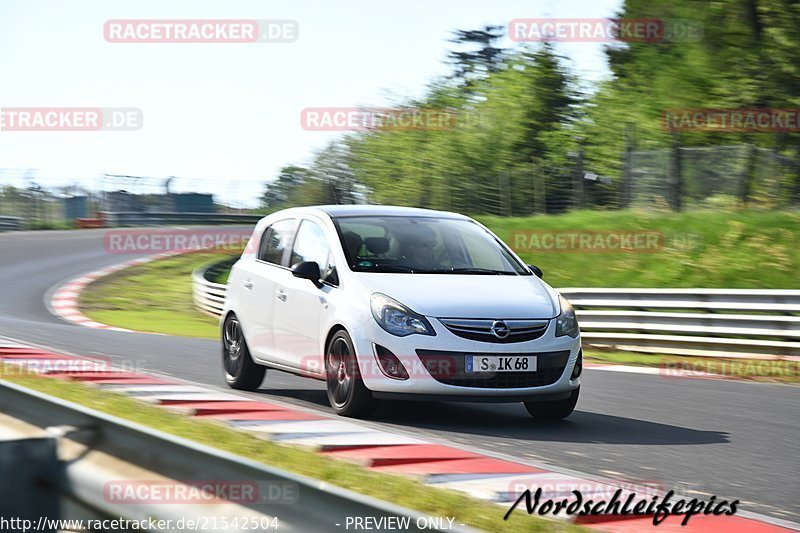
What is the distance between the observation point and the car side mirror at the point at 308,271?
8.51 meters

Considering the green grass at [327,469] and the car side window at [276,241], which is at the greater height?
the car side window at [276,241]

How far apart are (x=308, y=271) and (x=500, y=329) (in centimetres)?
162

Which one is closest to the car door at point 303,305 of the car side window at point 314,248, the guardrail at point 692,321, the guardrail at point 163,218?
the car side window at point 314,248

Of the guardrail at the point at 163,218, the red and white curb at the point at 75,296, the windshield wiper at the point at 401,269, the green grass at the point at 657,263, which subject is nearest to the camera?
the windshield wiper at the point at 401,269

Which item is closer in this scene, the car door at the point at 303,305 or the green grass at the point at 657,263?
the car door at the point at 303,305

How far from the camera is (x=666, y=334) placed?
16.0 metres

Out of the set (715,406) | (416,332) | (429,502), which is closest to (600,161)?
(715,406)

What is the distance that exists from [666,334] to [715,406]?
20.9 feet

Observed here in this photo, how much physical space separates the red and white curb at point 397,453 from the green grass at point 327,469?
0.17 metres

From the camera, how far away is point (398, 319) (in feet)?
25.5

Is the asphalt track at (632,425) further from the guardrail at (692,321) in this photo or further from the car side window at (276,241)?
the guardrail at (692,321)
